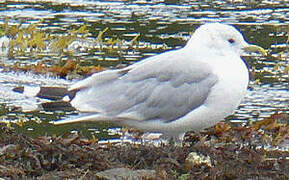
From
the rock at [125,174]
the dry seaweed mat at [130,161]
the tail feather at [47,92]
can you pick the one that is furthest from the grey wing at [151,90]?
the tail feather at [47,92]

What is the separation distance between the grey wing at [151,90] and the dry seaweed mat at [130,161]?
10.3 inches

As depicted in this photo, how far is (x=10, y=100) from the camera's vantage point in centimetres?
701

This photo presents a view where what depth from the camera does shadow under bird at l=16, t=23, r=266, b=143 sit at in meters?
5.29

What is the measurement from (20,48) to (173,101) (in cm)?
388

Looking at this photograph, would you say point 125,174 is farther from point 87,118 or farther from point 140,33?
point 140,33

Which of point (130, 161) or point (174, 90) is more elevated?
point (174, 90)

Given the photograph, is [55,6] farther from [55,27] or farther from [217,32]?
[217,32]

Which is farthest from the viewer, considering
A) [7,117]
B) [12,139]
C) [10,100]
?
[10,100]

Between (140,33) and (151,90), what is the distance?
4236 mm

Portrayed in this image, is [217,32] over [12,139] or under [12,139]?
over

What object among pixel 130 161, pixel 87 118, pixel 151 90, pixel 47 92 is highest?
pixel 151 90

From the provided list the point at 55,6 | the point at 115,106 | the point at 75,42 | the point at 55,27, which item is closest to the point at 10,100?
the point at 115,106

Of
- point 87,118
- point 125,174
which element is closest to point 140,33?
point 87,118

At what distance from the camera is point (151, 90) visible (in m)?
5.52
